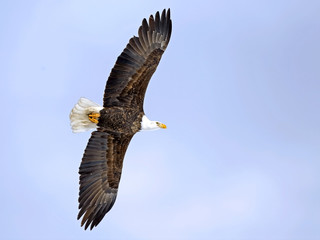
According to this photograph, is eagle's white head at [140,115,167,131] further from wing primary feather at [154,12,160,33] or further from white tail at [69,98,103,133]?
wing primary feather at [154,12,160,33]

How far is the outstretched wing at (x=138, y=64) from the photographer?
53.0ft

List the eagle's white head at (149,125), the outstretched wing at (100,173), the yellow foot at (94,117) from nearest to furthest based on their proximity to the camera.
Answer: the outstretched wing at (100,173), the yellow foot at (94,117), the eagle's white head at (149,125)

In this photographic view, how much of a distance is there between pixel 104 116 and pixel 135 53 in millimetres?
1791

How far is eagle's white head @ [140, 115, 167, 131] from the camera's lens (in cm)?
1677

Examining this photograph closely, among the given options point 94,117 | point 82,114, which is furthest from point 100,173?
point 82,114

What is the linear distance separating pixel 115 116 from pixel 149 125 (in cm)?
98

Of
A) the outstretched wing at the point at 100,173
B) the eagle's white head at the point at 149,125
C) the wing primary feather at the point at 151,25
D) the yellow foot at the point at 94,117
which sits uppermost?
the wing primary feather at the point at 151,25

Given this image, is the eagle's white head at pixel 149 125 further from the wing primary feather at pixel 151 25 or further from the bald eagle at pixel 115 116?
the wing primary feather at pixel 151 25

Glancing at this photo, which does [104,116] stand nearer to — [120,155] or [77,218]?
[120,155]

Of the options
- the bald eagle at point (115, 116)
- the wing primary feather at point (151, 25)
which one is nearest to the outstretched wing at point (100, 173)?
the bald eagle at point (115, 116)

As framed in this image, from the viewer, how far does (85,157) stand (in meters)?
16.3

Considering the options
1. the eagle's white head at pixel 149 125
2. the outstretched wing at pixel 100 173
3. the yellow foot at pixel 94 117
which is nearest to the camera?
the outstretched wing at pixel 100 173

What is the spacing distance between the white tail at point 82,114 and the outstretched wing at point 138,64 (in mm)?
342

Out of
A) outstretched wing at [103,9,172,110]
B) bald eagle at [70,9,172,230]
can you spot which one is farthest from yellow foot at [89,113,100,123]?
outstretched wing at [103,9,172,110]
